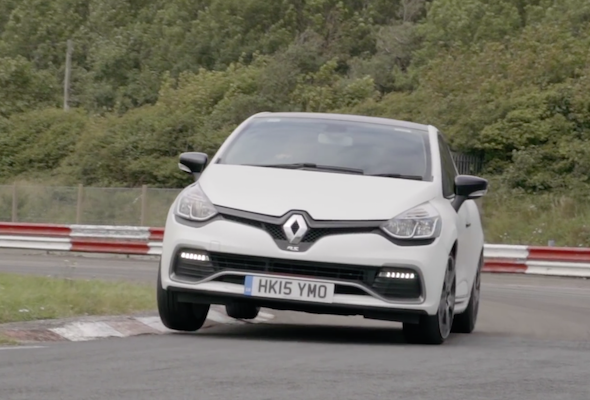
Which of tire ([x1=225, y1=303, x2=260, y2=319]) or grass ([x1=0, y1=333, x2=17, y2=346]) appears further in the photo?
tire ([x1=225, y1=303, x2=260, y2=319])

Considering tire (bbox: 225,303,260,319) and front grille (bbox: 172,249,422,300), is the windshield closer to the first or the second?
front grille (bbox: 172,249,422,300)

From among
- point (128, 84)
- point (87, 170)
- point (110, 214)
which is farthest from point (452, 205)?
point (128, 84)

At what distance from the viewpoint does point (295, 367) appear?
6883 mm

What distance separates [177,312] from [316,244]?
1200 mm

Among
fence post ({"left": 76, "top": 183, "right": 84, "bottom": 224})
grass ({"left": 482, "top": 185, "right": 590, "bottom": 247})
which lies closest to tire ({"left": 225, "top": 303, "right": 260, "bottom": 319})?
grass ({"left": 482, "top": 185, "right": 590, "bottom": 247})

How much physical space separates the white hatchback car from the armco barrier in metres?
15.6

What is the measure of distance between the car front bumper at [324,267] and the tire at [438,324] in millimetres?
142

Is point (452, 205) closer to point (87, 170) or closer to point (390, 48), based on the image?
point (87, 170)

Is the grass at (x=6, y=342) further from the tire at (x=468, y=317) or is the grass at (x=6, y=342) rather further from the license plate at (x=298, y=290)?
the tire at (x=468, y=317)

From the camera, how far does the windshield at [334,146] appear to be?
966 cm

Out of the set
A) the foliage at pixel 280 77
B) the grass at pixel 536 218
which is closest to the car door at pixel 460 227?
the grass at pixel 536 218

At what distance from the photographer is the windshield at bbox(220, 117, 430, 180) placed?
9664mm

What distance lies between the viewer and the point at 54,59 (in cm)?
7019

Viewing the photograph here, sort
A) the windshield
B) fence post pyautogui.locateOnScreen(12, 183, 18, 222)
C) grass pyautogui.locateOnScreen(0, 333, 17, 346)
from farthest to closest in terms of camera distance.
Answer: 1. fence post pyautogui.locateOnScreen(12, 183, 18, 222)
2. the windshield
3. grass pyautogui.locateOnScreen(0, 333, 17, 346)
